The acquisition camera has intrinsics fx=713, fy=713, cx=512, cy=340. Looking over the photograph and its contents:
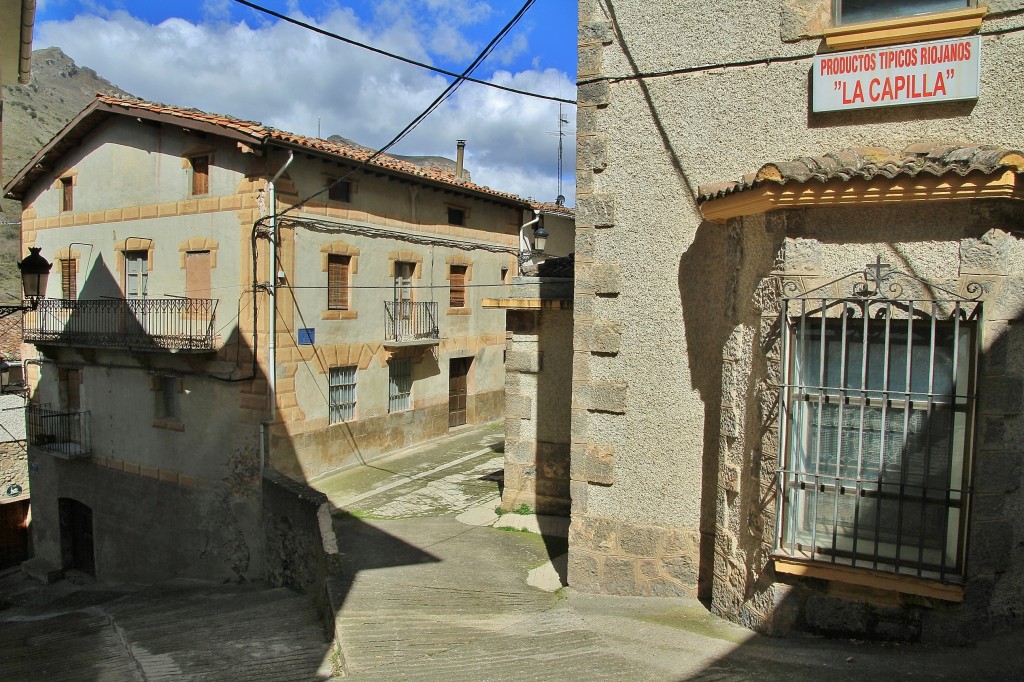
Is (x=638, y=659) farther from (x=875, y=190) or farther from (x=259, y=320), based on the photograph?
(x=259, y=320)

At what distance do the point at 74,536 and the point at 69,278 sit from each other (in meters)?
6.12

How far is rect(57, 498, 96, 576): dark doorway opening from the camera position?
16562mm

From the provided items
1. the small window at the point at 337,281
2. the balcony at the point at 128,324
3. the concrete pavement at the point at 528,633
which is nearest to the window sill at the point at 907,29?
the concrete pavement at the point at 528,633

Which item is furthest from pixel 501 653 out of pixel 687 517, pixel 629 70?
pixel 629 70

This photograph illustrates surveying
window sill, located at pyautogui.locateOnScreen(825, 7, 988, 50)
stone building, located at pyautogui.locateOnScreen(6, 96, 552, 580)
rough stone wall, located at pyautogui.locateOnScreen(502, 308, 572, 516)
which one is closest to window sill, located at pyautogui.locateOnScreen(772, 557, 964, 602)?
window sill, located at pyautogui.locateOnScreen(825, 7, 988, 50)

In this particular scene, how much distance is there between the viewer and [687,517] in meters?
6.18

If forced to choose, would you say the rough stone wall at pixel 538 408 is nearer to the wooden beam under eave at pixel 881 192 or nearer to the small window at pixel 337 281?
the wooden beam under eave at pixel 881 192

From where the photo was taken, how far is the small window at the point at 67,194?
15836mm

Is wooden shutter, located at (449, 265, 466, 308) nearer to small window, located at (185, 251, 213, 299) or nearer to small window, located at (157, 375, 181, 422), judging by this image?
small window, located at (185, 251, 213, 299)

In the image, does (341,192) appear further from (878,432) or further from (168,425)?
(878,432)

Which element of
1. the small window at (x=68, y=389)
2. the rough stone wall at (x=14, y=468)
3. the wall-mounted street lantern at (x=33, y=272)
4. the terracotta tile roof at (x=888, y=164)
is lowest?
the rough stone wall at (x=14, y=468)

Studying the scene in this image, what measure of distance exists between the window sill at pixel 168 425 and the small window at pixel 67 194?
554 centimetres

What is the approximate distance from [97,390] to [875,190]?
1584 cm

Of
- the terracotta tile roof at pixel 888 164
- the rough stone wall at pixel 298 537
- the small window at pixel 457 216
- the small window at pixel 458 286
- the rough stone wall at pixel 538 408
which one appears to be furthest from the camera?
the small window at pixel 458 286
